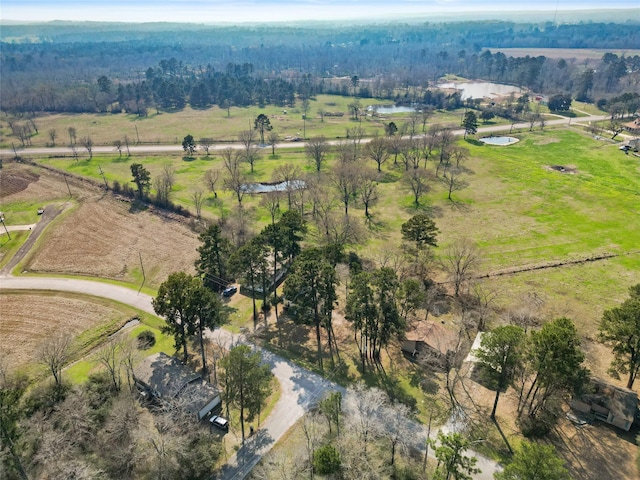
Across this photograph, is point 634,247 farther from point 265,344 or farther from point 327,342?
point 265,344

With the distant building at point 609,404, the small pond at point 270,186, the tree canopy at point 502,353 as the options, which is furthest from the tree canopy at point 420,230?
the small pond at point 270,186

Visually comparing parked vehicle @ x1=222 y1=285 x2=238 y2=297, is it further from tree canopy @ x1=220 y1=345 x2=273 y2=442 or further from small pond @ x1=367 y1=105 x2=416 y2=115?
small pond @ x1=367 y1=105 x2=416 y2=115

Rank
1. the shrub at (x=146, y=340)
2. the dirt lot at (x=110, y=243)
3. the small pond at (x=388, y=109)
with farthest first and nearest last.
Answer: the small pond at (x=388, y=109) → the dirt lot at (x=110, y=243) → the shrub at (x=146, y=340)

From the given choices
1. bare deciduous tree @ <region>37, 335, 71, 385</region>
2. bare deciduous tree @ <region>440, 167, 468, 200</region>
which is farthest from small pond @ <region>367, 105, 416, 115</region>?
bare deciduous tree @ <region>37, 335, 71, 385</region>

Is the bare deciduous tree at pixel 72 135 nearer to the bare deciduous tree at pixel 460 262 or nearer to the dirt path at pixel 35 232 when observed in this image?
the dirt path at pixel 35 232

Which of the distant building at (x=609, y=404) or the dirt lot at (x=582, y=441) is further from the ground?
the distant building at (x=609, y=404)

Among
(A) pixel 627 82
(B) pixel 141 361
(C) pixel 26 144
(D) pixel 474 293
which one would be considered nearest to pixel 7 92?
(C) pixel 26 144
